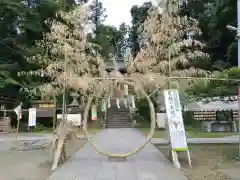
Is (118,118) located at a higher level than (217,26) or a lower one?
lower

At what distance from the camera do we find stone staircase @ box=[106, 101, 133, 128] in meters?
25.2

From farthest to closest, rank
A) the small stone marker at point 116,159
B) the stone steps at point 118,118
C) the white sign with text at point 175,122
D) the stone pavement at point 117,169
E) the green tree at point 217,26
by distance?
1. the stone steps at point 118,118
2. the green tree at point 217,26
3. the small stone marker at point 116,159
4. the white sign with text at point 175,122
5. the stone pavement at point 117,169

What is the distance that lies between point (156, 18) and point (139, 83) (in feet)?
10.1

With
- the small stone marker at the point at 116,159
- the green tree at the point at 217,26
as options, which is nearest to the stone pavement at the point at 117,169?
the small stone marker at the point at 116,159

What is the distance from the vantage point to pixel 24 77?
2377 cm

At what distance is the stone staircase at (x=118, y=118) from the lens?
2520cm

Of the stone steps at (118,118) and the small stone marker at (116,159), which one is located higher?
the stone steps at (118,118)

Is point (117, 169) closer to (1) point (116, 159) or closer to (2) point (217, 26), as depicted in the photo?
(1) point (116, 159)

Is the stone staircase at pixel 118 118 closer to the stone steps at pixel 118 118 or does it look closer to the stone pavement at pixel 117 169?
the stone steps at pixel 118 118

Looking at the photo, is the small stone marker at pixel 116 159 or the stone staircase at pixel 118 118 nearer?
the small stone marker at pixel 116 159

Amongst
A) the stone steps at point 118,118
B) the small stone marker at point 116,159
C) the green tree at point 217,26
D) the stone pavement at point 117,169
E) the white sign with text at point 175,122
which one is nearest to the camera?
the stone pavement at point 117,169

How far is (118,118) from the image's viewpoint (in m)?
26.2

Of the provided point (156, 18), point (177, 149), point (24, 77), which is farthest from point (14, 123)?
point (177, 149)

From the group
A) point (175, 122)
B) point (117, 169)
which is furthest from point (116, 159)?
point (175, 122)
